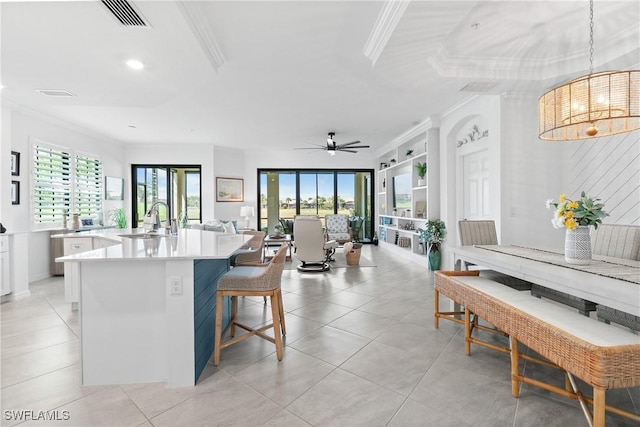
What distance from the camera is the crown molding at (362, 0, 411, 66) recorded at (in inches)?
91.0

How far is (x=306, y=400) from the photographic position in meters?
1.84

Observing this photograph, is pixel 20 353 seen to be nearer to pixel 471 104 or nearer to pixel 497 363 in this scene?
pixel 497 363

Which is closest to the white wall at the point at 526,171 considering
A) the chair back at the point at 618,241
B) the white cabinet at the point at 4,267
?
the chair back at the point at 618,241

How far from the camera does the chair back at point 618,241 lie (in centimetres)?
254

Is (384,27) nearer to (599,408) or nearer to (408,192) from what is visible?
(599,408)

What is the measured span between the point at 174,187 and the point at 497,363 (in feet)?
28.9

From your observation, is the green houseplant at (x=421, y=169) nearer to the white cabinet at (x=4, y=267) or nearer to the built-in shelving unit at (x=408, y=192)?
the built-in shelving unit at (x=408, y=192)

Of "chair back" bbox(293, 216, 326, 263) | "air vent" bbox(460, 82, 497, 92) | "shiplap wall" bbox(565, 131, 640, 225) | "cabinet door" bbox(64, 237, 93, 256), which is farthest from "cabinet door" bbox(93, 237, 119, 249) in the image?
"shiplap wall" bbox(565, 131, 640, 225)

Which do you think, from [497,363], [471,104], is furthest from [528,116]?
[497,363]

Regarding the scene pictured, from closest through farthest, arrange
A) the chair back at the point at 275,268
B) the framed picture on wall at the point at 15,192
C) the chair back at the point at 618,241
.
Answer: the chair back at the point at 275,268
the chair back at the point at 618,241
the framed picture on wall at the point at 15,192

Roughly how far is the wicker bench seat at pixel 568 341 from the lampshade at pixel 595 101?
1288 mm

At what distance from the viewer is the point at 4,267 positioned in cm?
376

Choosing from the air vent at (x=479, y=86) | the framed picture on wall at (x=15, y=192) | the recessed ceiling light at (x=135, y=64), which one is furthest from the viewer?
the framed picture on wall at (x=15, y=192)

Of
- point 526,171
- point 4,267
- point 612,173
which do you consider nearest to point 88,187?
point 4,267
